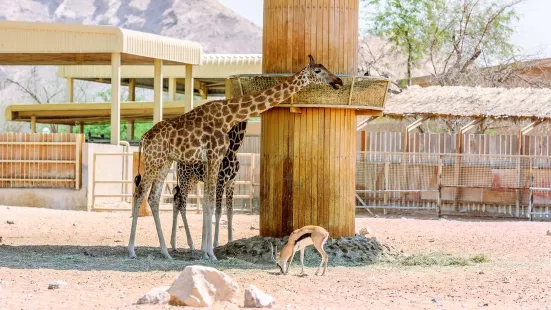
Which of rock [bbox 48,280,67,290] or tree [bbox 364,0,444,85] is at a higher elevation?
tree [bbox 364,0,444,85]

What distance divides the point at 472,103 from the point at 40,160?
12034 millimetres

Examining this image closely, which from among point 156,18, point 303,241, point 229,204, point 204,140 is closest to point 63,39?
point 229,204

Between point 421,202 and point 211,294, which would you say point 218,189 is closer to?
point 211,294

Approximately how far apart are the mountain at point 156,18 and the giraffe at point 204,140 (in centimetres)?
9262

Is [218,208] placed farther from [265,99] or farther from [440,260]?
[440,260]

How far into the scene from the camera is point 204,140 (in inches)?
601

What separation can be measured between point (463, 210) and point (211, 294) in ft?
60.6

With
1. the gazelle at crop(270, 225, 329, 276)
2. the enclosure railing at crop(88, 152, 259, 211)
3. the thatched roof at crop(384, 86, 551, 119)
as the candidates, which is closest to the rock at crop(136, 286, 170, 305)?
the gazelle at crop(270, 225, 329, 276)

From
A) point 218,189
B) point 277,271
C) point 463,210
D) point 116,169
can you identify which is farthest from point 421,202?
point 277,271

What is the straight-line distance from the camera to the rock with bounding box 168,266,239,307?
400 inches

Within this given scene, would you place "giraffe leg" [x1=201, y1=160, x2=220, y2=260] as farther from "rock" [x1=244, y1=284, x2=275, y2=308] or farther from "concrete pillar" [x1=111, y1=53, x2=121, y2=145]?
"concrete pillar" [x1=111, y1=53, x2=121, y2=145]

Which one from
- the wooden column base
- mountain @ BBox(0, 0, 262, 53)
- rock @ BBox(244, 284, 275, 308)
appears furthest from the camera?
mountain @ BBox(0, 0, 262, 53)

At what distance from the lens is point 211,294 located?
1038 cm

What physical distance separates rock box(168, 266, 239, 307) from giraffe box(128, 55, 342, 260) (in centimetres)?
449
